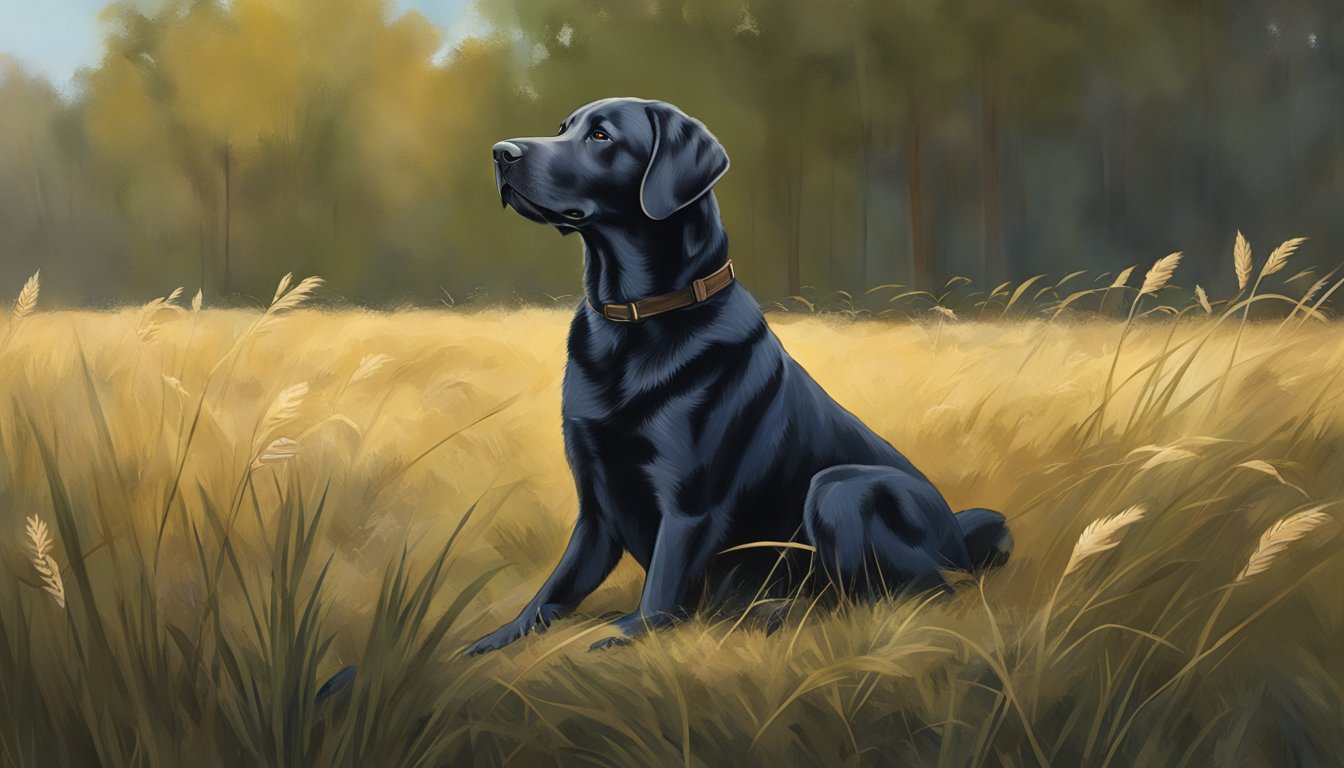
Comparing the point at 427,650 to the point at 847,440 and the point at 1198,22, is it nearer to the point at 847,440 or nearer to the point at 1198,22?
the point at 847,440

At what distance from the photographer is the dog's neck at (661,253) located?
288 cm

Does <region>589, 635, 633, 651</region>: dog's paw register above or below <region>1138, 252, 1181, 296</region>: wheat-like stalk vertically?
below

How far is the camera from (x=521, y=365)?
552 centimetres

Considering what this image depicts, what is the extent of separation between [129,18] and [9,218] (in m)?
3.39

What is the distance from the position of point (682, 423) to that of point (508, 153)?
0.83 meters

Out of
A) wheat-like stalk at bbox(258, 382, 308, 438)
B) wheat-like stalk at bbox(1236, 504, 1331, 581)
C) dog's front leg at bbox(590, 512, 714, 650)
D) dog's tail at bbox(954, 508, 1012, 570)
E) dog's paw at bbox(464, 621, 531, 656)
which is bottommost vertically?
dog's tail at bbox(954, 508, 1012, 570)

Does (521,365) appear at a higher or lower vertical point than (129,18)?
lower

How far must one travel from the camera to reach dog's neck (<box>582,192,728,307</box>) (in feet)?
9.45

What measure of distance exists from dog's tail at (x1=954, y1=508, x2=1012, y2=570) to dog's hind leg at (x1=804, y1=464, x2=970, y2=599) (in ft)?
0.62

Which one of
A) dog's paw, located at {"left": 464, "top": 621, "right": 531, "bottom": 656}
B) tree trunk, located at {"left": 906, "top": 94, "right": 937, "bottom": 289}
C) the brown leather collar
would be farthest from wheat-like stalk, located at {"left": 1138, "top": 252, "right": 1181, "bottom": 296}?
tree trunk, located at {"left": 906, "top": 94, "right": 937, "bottom": 289}

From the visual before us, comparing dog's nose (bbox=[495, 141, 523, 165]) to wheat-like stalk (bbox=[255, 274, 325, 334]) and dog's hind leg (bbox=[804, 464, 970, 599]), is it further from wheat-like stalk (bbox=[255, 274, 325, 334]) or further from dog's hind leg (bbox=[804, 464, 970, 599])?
dog's hind leg (bbox=[804, 464, 970, 599])

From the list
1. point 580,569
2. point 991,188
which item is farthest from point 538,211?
point 991,188

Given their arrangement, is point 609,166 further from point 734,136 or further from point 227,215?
point 227,215

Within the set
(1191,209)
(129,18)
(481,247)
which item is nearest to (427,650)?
(1191,209)
